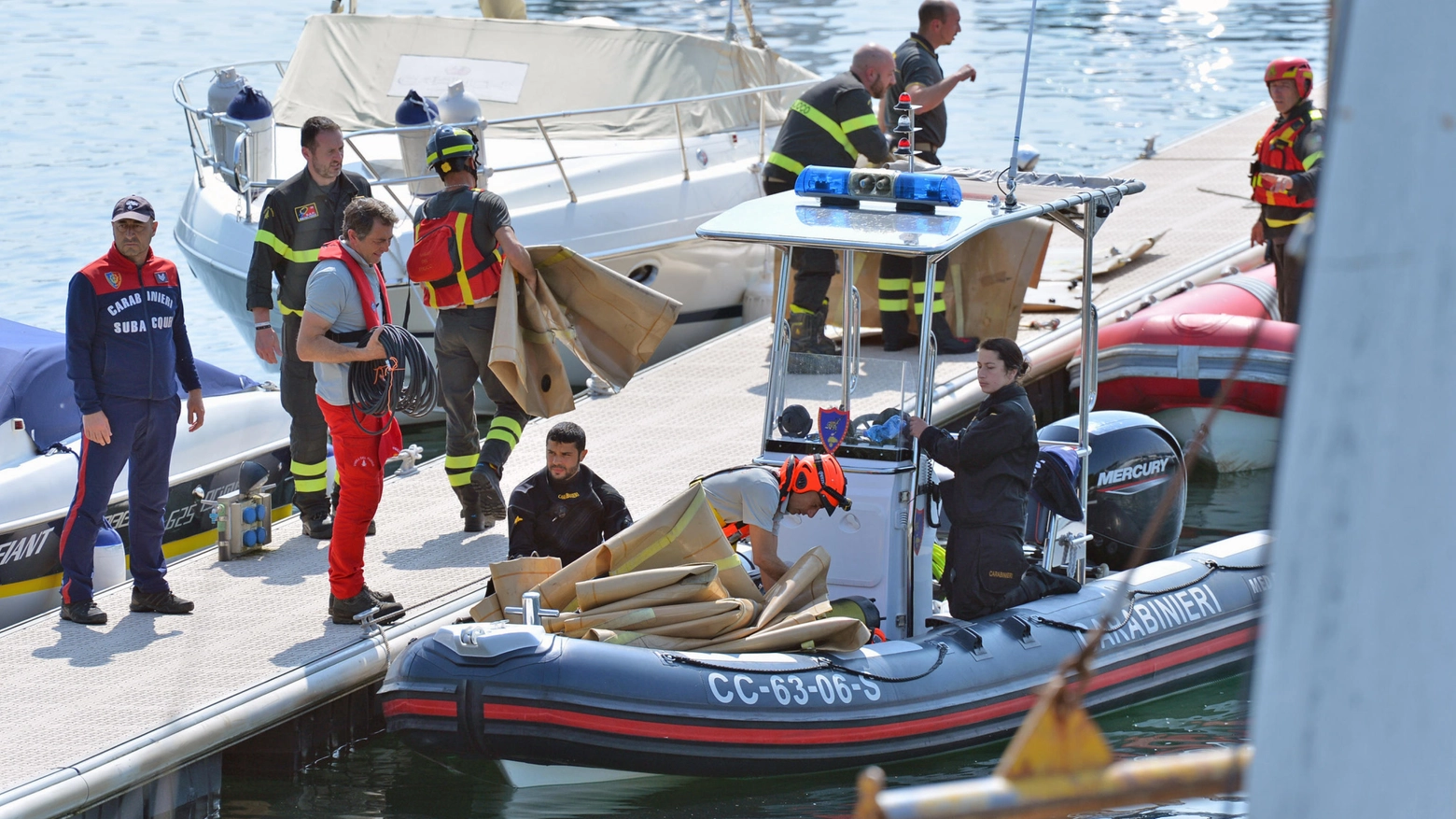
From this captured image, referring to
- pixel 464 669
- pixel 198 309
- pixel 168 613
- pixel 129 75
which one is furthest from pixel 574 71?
pixel 129 75

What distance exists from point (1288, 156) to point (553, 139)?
522cm

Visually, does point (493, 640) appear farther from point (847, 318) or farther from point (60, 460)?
point (60, 460)

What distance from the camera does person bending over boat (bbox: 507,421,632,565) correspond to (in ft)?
19.1

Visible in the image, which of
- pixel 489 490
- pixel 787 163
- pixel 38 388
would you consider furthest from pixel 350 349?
pixel 787 163

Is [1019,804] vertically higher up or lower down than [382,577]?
higher up

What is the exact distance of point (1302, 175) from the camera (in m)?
8.59

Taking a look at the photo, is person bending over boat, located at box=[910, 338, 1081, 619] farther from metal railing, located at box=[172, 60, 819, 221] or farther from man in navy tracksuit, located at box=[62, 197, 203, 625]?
metal railing, located at box=[172, 60, 819, 221]

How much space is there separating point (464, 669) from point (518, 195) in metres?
5.94

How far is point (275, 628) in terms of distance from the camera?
587 cm

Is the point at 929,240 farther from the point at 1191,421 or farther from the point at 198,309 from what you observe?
the point at 198,309

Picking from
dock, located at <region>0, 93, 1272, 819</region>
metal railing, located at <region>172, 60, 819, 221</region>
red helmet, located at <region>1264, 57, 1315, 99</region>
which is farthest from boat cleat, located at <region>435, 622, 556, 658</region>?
red helmet, located at <region>1264, 57, 1315, 99</region>

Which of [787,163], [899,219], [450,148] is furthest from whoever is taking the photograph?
[787,163]

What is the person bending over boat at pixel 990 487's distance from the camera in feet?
18.2

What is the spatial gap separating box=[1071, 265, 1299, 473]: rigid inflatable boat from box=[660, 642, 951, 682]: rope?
401 centimetres
